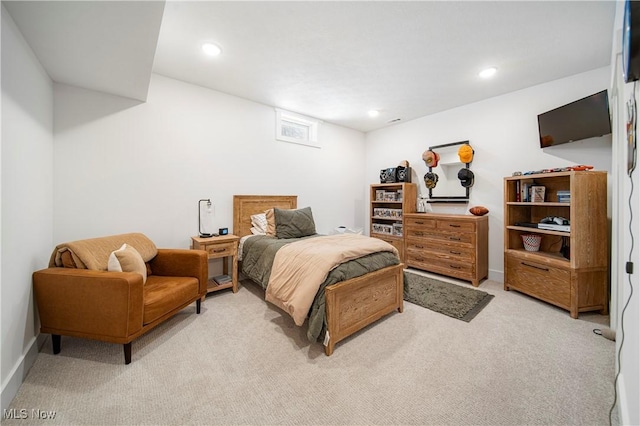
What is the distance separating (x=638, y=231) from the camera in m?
1.01

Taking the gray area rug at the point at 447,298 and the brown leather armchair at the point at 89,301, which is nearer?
the brown leather armchair at the point at 89,301

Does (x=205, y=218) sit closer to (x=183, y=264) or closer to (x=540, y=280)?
(x=183, y=264)

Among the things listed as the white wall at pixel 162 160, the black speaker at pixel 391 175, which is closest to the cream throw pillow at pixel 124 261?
the white wall at pixel 162 160

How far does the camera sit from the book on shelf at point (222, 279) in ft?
9.74

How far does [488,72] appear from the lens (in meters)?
2.75

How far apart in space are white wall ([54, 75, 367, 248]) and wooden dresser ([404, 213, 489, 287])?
1.93 metres

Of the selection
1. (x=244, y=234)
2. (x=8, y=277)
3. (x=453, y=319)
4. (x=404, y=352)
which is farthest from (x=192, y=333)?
(x=453, y=319)

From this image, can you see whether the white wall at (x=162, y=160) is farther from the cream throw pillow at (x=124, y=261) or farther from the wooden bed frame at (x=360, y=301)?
the wooden bed frame at (x=360, y=301)

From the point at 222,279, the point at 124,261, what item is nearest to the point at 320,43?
the point at 124,261

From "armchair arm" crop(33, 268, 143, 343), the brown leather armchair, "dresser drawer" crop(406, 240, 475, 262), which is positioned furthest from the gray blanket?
"dresser drawer" crop(406, 240, 475, 262)

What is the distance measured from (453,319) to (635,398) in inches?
52.9

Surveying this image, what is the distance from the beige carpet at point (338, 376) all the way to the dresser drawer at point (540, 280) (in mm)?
268

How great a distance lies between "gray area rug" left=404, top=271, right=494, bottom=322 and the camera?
247 centimetres

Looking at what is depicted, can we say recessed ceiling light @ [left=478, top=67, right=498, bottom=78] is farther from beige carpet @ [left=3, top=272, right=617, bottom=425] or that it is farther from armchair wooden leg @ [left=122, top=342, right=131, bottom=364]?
armchair wooden leg @ [left=122, top=342, right=131, bottom=364]
